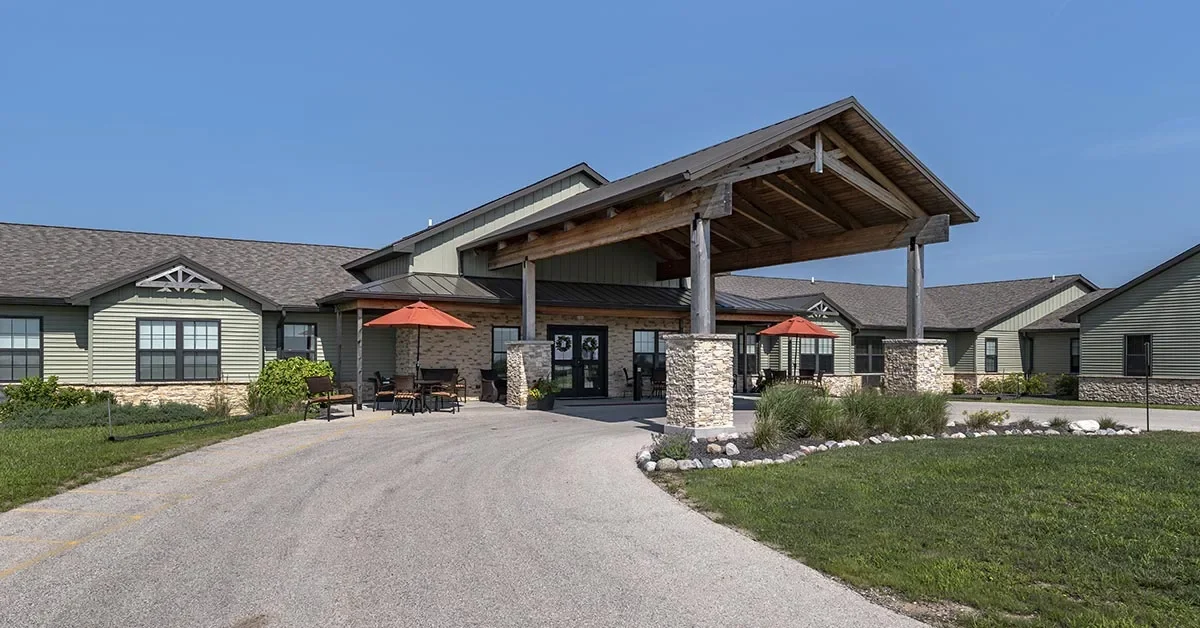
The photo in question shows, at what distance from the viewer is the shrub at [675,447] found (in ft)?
33.9

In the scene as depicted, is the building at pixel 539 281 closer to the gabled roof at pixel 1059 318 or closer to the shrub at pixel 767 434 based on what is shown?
the shrub at pixel 767 434

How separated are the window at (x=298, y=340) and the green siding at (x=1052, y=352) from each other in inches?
1114

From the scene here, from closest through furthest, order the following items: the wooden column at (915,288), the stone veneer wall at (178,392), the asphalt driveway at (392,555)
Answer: the asphalt driveway at (392,555)
the wooden column at (915,288)
the stone veneer wall at (178,392)

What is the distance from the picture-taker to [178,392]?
62.4 feet

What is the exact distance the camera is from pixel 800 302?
94.5ft

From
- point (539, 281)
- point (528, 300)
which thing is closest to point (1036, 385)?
point (539, 281)

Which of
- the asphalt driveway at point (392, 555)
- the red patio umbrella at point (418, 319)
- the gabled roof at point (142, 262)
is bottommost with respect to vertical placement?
the asphalt driveway at point (392, 555)

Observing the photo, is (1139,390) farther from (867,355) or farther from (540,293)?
(540,293)

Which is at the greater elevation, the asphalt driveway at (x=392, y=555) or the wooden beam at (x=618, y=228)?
the wooden beam at (x=618, y=228)

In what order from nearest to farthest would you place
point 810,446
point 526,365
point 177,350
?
point 810,446, point 177,350, point 526,365

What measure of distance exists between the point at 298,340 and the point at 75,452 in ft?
35.1

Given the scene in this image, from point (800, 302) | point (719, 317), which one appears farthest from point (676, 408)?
point (800, 302)

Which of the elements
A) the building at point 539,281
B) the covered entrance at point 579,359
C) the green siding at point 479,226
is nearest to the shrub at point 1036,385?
the building at point 539,281

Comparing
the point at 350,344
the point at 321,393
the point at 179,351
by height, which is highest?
the point at 350,344
